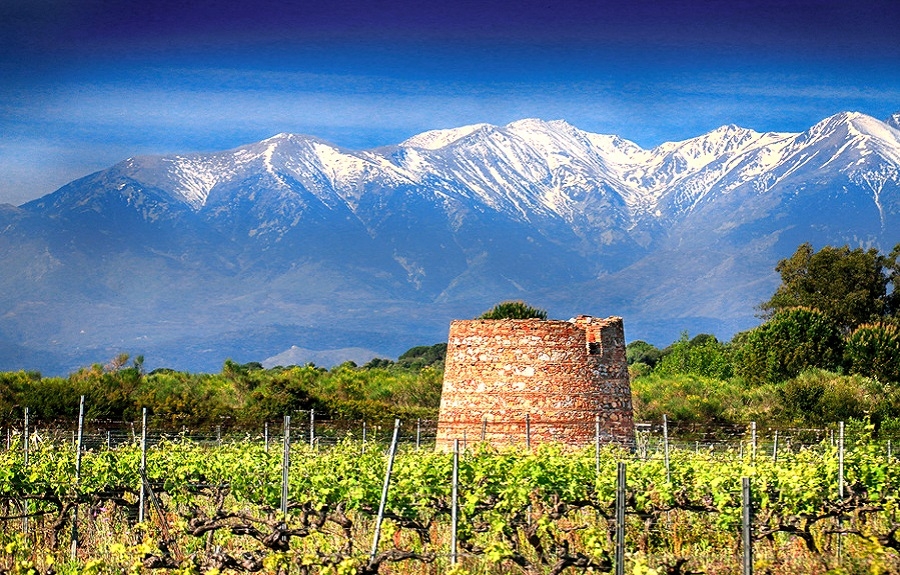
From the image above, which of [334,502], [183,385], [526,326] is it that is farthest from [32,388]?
[334,502]

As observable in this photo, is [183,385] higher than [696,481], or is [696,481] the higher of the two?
[183,385]

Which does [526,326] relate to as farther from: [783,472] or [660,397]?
[660,397]

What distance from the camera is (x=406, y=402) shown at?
156 feet

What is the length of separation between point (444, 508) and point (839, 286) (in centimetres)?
5097

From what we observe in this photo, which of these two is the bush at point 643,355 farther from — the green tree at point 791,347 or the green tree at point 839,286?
the green tree at point 791,347

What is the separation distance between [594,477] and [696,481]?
133 centimetres

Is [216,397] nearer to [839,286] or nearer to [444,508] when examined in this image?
[444,508]

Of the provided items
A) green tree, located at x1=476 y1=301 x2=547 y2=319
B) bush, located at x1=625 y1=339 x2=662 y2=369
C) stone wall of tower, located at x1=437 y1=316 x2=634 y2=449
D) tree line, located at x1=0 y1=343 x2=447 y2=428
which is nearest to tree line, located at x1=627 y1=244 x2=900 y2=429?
green tree, located at x1=476 y1=301 x2=547 y2=319

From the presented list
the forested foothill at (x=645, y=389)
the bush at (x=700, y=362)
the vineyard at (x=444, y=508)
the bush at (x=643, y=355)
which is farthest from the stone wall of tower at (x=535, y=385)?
the bush at (x=643, y=355)

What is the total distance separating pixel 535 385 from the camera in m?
28.0

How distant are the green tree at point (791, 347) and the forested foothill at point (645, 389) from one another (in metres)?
0.04

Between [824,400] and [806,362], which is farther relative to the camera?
[806,362]

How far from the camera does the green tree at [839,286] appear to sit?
211ft

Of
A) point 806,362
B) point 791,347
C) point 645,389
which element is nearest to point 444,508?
point 645,389
